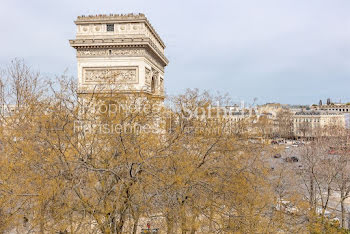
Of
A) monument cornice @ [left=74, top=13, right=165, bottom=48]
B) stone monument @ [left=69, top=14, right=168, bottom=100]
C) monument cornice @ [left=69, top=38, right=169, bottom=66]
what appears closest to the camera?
monument cornice @ [left=69, top=38, right=169, bottom=66]

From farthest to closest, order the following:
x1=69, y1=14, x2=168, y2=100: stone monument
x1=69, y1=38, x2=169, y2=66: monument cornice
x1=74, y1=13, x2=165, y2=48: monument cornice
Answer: x1=74, y1=13, x2=165, y2=48: monument cornice → x1=69, y1=14, x2=168, y2=100: stone monument → x1=69, y1=38, x2=169, y2=66: monument cornice

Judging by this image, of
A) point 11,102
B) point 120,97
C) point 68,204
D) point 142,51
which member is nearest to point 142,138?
point 120,97

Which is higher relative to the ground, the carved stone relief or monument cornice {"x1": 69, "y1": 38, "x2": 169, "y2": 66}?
monument cornice {"x1": 69, "y1": 38, "x2": 169, "y2": 66}

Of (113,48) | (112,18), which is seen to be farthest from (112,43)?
(112,18)

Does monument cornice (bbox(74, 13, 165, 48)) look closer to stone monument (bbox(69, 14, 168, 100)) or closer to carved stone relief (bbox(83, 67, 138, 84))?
stone monument (bbox(69, 14, 168, 100))

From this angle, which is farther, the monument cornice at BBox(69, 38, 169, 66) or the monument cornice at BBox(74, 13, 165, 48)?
the monument cornice at BBox(74, 13, 165, 48)

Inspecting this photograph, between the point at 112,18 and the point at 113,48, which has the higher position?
the point at 112,18

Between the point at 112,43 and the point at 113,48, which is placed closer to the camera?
the point at 112,43

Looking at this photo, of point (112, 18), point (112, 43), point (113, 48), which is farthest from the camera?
point (112, 18)

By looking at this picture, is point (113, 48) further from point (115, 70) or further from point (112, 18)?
point (112, 18)

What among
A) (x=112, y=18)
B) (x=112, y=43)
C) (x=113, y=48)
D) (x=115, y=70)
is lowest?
(x=115, y=70)

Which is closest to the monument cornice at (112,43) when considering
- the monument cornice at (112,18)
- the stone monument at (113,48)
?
the stone monument at (113,48)

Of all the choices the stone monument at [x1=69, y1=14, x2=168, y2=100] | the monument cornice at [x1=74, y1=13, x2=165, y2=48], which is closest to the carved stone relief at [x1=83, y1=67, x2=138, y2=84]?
the stone monument at [x1=69, y1=14, x2=168, y2=100]

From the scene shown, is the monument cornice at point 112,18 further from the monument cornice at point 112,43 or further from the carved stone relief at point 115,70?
the carved stone relief at point 115,70
